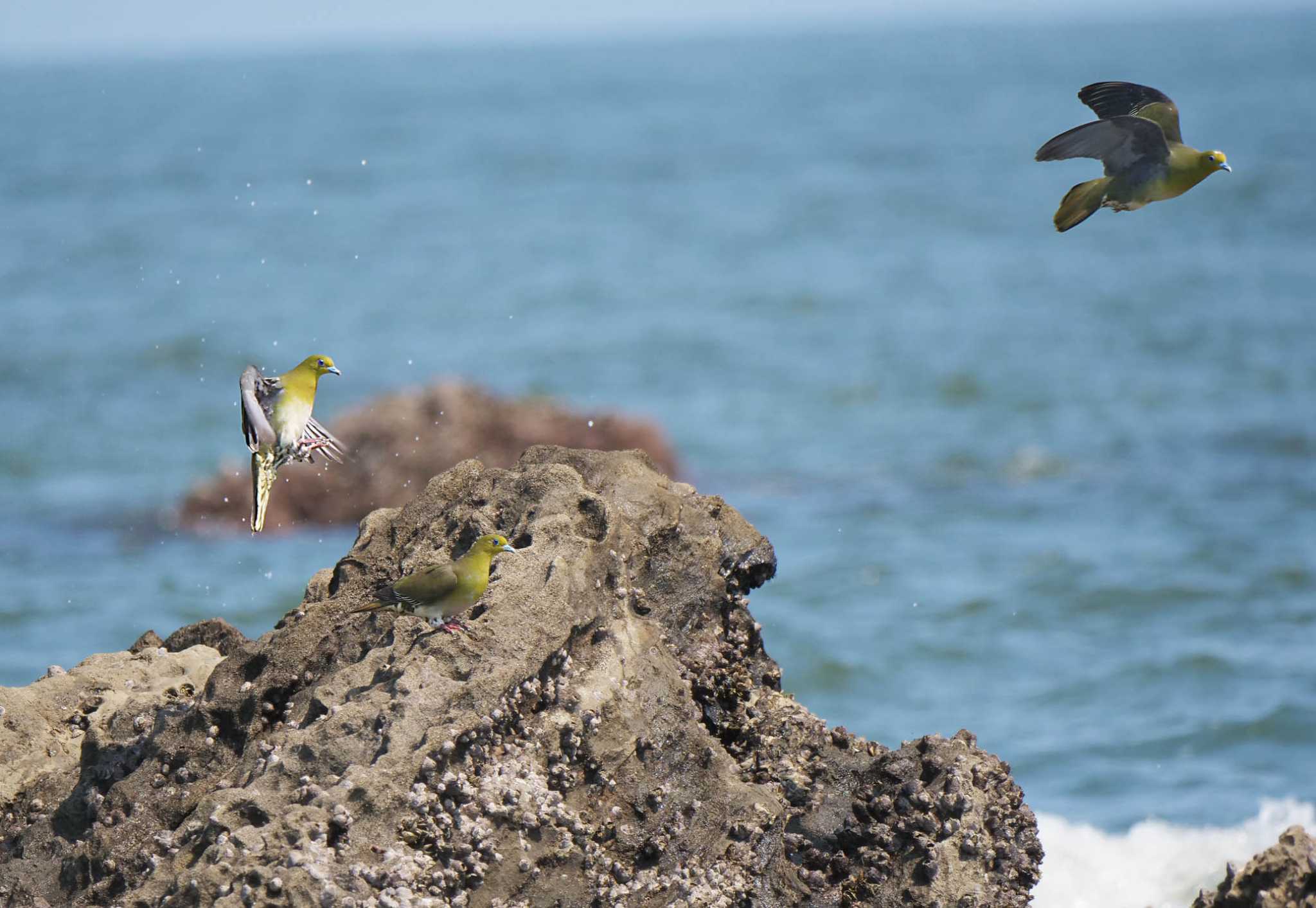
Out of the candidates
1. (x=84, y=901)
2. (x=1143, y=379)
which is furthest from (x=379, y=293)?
(x=84, y=901)

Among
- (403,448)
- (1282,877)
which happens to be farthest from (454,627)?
(403,448)

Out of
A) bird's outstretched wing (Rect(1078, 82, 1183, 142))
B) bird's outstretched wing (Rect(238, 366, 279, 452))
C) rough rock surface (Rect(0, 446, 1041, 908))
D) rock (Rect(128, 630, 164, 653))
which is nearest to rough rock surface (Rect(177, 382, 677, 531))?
rock (Rect(128, 630, 164, 653))

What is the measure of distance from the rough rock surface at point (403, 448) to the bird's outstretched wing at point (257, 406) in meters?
9.80

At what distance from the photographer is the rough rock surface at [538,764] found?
4605 mm

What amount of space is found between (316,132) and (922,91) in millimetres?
37070

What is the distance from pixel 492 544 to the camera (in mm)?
5176

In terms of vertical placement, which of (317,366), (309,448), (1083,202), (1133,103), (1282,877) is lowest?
(1282,877)

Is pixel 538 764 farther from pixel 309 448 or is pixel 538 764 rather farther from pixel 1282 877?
pixel 1282 877

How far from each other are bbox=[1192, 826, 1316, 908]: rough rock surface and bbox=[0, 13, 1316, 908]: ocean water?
369cm

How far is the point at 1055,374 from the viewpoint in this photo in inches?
1027

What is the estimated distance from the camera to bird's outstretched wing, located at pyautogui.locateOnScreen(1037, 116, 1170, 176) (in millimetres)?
5520

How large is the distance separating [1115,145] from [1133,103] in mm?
213

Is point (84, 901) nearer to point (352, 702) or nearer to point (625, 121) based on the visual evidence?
point (352, 702)

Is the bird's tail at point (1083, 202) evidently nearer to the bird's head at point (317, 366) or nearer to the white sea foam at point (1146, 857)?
the bird's head at point (317, 366)
